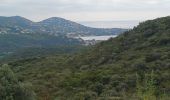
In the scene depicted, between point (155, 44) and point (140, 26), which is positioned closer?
point (155, 44)

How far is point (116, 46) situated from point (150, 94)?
34.7 meters

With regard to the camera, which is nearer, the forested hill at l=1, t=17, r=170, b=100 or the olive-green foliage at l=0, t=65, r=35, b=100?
the olive-green foliage at l=0, t=65, r=35, b=100

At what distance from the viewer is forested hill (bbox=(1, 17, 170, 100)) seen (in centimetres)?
2123

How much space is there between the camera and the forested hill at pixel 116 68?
2123cm

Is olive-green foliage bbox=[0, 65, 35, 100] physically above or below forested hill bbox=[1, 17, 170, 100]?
above

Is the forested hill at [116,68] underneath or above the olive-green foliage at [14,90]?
underneath

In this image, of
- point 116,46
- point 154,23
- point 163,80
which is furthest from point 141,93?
point 154,23

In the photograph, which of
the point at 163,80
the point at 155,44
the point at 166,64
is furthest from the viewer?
the point at 155,44

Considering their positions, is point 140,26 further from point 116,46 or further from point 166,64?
point 166,64

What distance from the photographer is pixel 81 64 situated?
38.7 metres

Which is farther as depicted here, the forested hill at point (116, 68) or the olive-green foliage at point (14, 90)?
the forested hill at point (116, 68)

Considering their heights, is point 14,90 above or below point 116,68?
above

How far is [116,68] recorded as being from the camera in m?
29.7

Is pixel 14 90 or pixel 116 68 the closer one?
pixel 14 90
